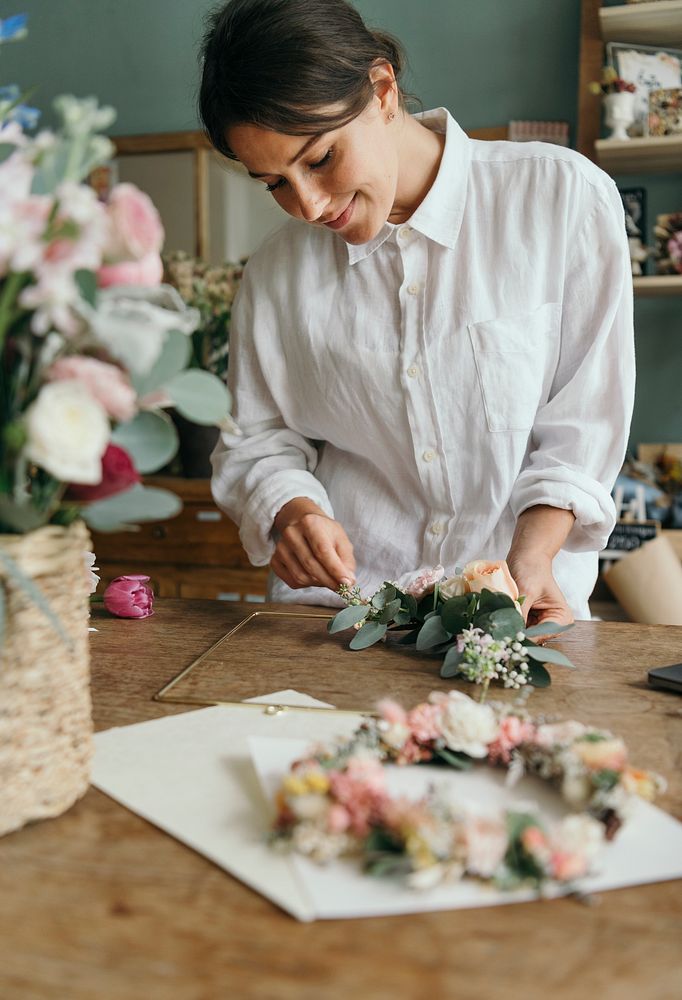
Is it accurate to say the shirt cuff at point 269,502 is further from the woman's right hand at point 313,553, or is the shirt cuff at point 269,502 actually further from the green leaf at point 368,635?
the green leaf at point 368,635

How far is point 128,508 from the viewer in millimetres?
612

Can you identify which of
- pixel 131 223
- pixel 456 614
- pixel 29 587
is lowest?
pixel 456 614

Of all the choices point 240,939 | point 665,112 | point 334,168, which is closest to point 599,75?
point 665,112

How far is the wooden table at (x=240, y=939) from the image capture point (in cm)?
49

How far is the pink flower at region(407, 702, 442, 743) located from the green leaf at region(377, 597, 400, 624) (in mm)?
370

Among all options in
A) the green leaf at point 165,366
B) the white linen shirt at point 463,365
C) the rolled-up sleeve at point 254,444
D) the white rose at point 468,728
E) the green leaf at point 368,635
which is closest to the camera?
the green leaf at point 165,366

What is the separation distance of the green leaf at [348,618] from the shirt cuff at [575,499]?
346 millimetres

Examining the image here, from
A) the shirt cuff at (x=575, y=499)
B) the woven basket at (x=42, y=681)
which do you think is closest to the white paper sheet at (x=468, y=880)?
the woven basket at (x=42, y=681)

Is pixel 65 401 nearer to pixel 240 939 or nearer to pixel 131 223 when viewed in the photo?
pixel 131 223

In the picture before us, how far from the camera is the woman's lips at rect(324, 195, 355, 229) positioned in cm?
136

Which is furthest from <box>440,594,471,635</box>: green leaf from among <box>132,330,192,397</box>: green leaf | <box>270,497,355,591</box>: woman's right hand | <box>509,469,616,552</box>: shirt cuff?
<box>132,330,192,397</box>: green leaf

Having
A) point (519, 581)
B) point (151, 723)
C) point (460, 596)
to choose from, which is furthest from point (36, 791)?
point (519, 581)

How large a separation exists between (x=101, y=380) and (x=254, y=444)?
109cm

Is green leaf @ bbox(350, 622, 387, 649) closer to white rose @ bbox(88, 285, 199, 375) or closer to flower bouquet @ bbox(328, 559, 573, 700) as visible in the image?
flower bouquet @ bbox(328, 559, 573, 700)
